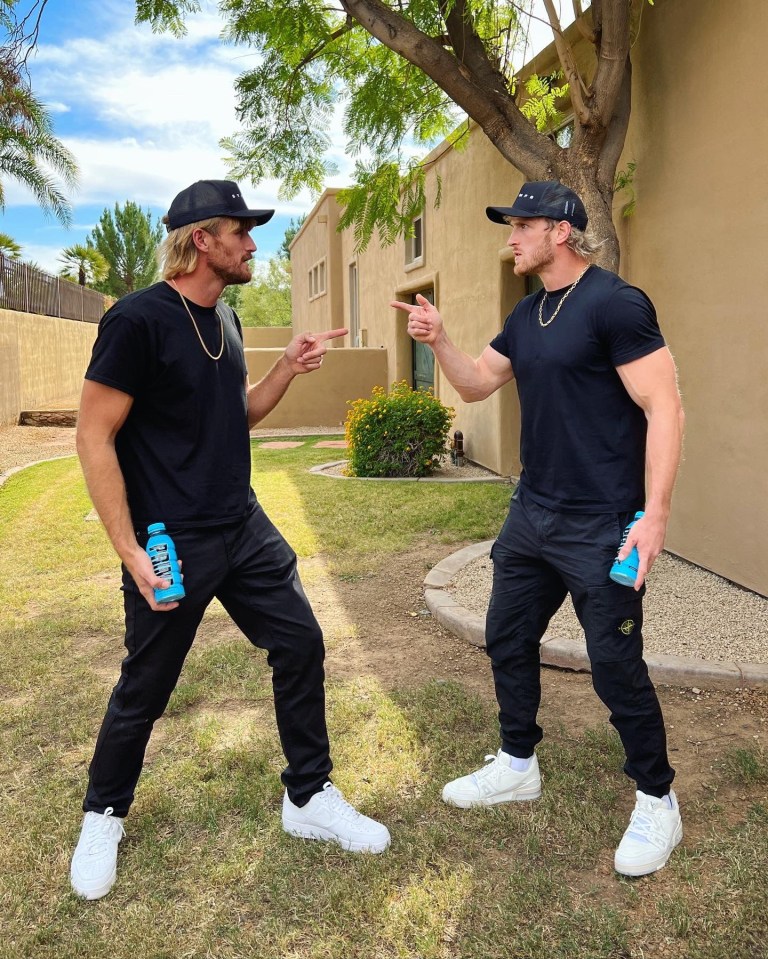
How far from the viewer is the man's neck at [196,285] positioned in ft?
8.69

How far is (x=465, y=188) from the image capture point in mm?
11016

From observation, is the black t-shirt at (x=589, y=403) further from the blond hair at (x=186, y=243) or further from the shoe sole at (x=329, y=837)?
the shoe sole at (x=329, y=837)

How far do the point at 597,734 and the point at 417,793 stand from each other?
88cm

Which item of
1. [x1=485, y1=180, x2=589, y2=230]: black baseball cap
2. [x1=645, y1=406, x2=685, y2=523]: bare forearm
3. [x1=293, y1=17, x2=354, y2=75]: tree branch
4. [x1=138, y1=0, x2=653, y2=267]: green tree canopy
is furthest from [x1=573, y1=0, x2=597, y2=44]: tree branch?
[x1=645, y1=406, x2=685, y2=523]: bare forearm

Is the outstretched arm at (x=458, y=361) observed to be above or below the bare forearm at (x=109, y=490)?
above

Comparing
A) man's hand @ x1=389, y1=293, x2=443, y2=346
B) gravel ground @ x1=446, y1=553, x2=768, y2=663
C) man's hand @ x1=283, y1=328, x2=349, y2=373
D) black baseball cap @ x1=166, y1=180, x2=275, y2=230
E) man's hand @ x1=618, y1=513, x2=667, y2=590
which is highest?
black baseball cap @ x1=166, y1=180, x2=275, y2=230

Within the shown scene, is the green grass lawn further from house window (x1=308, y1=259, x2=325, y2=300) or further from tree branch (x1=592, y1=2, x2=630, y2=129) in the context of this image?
house window (x1=308, y1=259, x2=325, y2=300)

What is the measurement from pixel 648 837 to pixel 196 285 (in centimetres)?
225

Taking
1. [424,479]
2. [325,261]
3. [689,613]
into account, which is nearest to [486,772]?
[689,613]

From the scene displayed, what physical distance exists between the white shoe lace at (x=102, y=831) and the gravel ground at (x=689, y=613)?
8.52 ft

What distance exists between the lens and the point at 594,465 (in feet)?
8.76

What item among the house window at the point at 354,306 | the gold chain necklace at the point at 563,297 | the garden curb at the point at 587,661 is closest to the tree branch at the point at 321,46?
the garden curb at the point at 587,661

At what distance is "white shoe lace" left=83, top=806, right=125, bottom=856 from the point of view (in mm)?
2625

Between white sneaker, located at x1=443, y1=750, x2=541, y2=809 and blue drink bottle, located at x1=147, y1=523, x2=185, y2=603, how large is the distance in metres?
1.27
